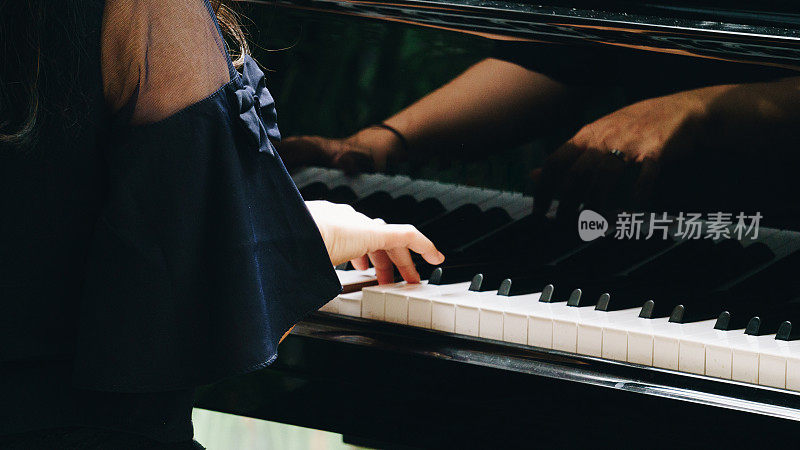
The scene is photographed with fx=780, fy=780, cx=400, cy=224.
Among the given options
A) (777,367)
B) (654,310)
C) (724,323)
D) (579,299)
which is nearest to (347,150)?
(579,299)

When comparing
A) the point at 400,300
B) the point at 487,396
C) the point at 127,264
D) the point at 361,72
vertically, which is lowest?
the point at 487,396

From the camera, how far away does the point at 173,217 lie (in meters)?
0.81

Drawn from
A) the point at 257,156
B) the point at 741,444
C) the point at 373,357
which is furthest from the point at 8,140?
the point at 741,444

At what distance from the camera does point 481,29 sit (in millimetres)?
1424

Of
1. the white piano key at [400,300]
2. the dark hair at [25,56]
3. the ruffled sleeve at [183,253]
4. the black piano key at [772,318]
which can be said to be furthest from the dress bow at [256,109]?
the black piano key at [772,318]

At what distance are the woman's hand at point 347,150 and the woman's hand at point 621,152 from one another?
32 cm

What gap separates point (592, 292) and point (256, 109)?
705mm

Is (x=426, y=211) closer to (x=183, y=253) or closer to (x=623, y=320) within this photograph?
(x=623, y=320)

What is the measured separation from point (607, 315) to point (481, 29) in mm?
560

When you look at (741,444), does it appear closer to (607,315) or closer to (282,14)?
(607,315)

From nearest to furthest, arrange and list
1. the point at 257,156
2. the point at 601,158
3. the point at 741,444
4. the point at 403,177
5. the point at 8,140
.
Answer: the point at 8,140 < the point at 257,156 < the point at 741,444 < the point at 601,158 < the point at 403,177

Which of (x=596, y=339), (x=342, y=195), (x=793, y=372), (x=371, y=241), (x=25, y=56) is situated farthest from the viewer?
(x=342, y=195)

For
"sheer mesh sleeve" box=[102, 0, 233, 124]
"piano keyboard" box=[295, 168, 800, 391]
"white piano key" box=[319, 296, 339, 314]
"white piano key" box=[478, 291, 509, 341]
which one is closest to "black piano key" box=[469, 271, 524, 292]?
"piano keyboard" box=[295, 168, 800, 391]

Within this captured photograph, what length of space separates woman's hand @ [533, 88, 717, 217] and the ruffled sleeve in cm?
66
